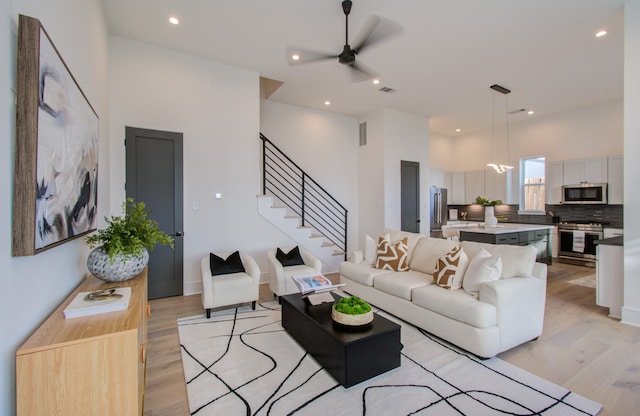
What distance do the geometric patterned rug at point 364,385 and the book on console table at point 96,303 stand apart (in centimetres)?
91

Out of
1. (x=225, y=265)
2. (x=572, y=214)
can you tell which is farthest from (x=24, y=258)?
(x=572, y=214)

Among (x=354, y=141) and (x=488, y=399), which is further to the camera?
(x=354, y=141)

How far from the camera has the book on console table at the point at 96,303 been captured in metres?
1.54

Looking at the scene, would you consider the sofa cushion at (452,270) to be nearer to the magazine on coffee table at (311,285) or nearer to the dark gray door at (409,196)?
the magazine on coffee table at (311,285)

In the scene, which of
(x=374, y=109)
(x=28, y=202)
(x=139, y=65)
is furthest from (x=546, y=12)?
(x=139, y=65)

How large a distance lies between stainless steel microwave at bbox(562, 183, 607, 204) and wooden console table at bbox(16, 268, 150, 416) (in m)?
8.27

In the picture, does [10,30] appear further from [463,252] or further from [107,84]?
[463,252]

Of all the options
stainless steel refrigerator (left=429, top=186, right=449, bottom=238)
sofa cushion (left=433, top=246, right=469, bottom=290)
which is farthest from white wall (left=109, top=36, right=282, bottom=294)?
stainless steel refrigerator (left=429, top=186, right=449, bottom=238)

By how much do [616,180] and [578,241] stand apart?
1.41 meters

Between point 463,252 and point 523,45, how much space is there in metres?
3.11

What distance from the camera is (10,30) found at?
1.23m

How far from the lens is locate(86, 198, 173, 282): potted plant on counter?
2.12 meters

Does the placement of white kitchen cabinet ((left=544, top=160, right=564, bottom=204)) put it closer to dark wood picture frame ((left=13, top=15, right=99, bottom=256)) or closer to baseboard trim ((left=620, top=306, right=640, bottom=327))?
baseboard trim ((left=620, top=306, right=640, bottom=327))

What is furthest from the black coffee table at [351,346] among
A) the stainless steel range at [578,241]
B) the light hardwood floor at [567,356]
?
the stainless steel range at [578,241]
